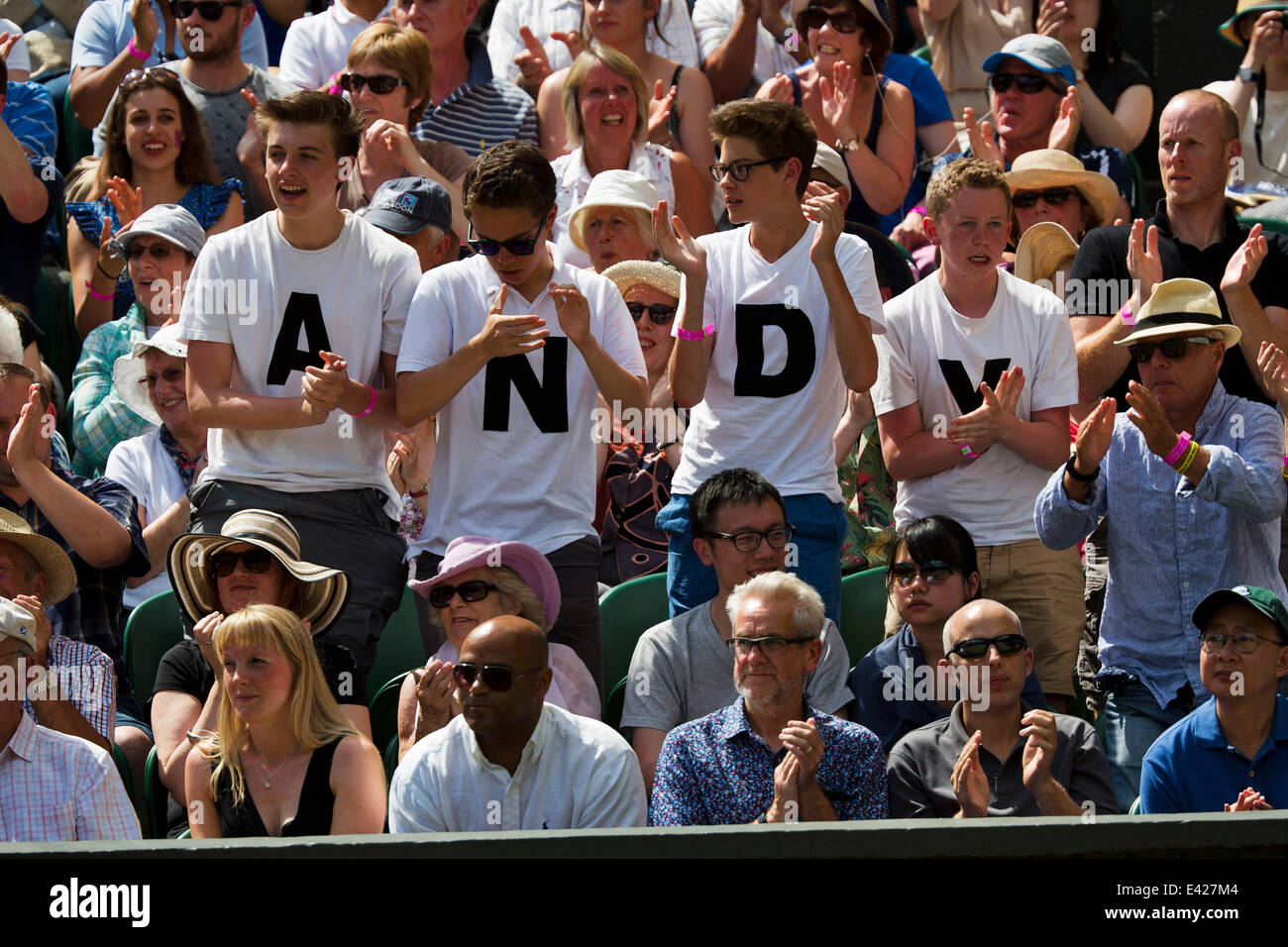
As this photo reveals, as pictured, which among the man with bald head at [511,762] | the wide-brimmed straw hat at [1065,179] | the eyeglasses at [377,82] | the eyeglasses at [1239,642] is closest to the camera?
the man with bald head at [511,762]

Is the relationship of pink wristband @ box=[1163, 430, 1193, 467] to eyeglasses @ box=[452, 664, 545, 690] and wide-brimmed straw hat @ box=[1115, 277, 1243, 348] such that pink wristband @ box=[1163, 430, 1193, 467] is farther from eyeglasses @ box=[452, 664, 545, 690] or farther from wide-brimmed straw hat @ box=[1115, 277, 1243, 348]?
eyeglasses @ box=[452, 664, 545, 690]

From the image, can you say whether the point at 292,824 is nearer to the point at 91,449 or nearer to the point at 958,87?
the point at 91,449

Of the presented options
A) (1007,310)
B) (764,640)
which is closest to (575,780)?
(764,640)

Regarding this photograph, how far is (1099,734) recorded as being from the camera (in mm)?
5961

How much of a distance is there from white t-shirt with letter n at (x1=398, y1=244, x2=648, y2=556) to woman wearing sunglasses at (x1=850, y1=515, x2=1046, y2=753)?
973 millimetres

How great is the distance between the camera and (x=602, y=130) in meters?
7.84

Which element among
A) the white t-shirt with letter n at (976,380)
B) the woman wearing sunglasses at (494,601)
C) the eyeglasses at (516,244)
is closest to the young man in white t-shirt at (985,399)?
the white t-shirt with letter n at (976,380)

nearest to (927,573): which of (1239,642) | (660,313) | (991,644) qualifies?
(991,644)

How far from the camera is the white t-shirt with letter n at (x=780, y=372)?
6125 millimetres

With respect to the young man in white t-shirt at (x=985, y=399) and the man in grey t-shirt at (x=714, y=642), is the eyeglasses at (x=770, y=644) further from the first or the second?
the young man in white t-shirt at (x=985, y=399)

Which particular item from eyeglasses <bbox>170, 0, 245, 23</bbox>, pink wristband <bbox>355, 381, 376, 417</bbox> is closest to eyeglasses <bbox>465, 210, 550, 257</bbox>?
pink wristband <bbox>355, 381, 376, 417</bbox>

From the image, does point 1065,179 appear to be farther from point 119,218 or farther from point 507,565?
point 119,218

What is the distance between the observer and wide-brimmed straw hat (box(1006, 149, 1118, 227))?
7.48 meters

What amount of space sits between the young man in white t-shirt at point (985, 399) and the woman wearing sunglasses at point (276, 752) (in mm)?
2124
